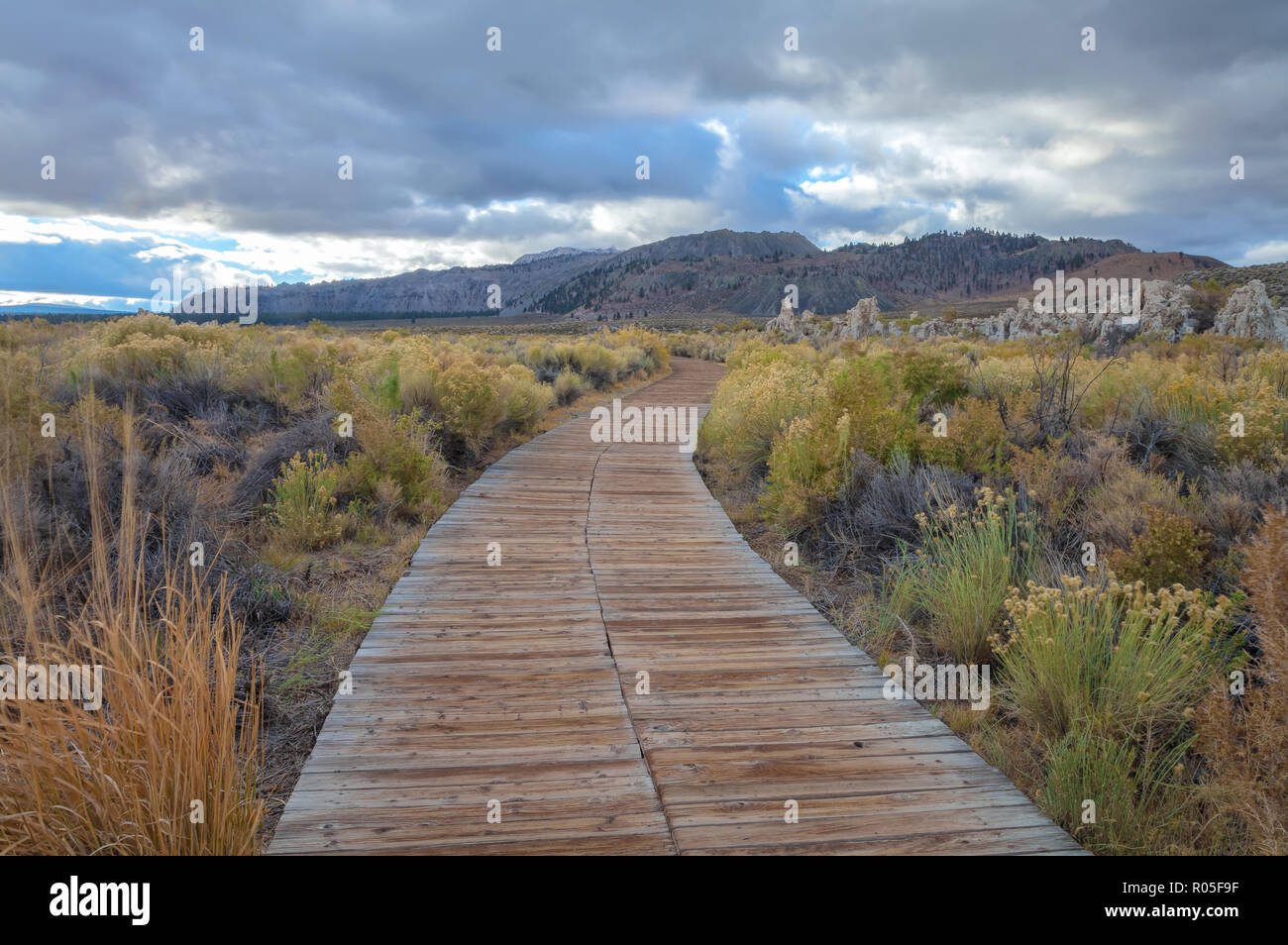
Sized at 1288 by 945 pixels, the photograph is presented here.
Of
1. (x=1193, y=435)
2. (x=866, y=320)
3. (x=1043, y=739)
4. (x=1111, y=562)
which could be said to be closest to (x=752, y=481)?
(x=1193, y=435)

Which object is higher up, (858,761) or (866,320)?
(866,320)

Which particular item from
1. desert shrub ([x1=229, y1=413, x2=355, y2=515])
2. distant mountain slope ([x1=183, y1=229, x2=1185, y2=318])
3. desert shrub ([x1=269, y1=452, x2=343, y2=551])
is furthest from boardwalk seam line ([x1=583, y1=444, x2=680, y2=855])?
distant mountain slope ([x1=183, y1=229, x2=1185, y2=318])

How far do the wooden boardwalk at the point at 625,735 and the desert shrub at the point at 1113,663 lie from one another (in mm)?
524

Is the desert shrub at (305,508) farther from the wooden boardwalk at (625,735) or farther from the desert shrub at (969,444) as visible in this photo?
the desert shrub at (969,444)

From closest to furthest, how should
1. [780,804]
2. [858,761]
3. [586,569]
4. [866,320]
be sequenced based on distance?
[780,804] → [858,761] → [586,569] → [866,320]

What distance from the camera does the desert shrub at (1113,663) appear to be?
Result: 3.24 metres

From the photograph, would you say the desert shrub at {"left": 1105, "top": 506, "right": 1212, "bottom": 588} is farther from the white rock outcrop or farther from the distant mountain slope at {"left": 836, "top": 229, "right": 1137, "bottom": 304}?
the distant mountain slope at {"left": 836, "top": 229, "right": 1137, "bottom": 304}

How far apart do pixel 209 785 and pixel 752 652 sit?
297 cm

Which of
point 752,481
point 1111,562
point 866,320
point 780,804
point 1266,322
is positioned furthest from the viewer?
point 866,320

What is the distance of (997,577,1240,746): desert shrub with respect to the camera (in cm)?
324

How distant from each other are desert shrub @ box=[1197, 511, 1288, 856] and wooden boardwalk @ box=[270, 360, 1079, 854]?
23.8 inches
